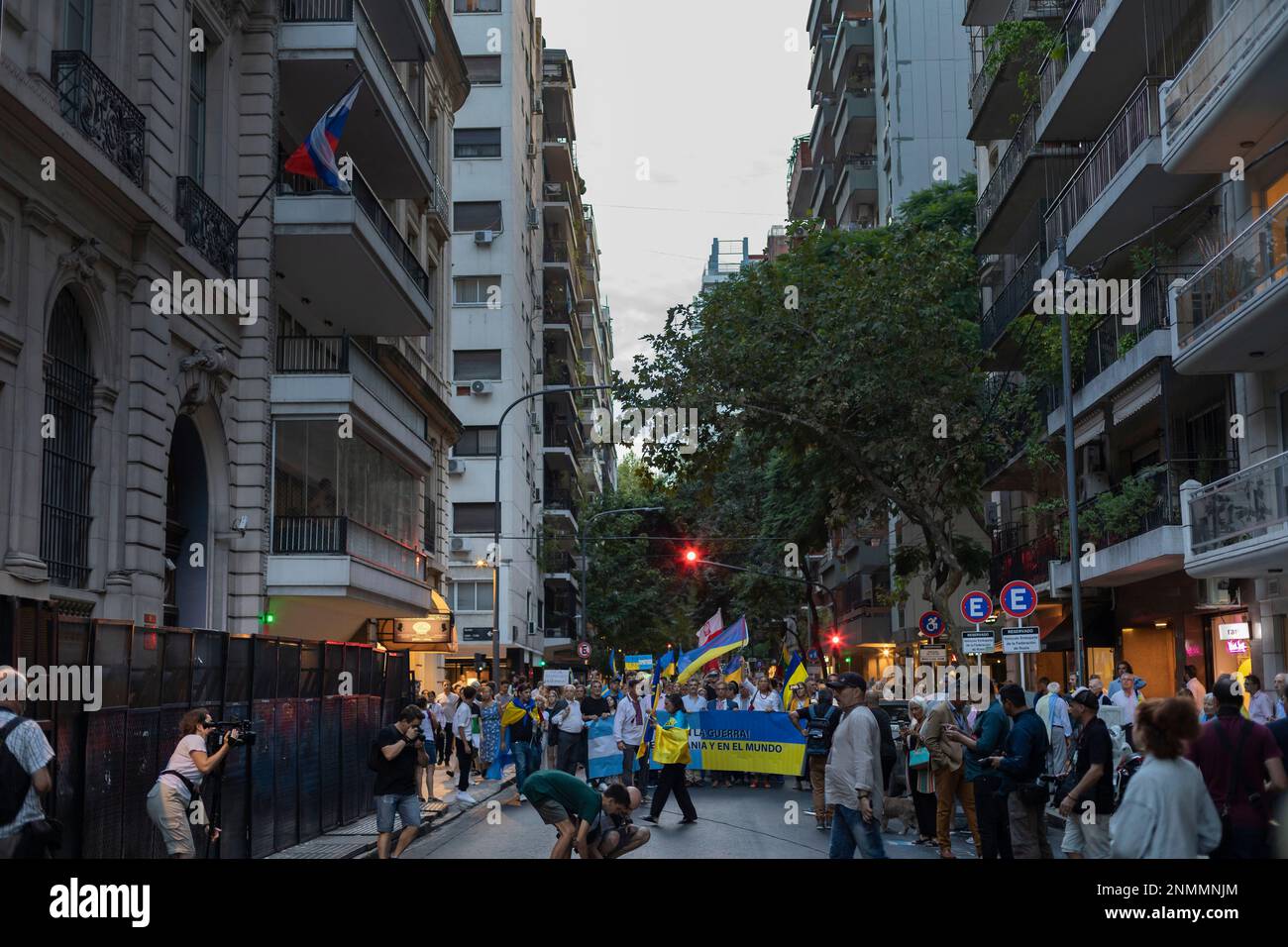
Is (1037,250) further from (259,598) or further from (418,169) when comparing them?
(259,598)

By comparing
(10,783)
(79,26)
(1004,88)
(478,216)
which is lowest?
(10,783)

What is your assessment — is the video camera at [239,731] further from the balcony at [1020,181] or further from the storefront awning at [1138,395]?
the balcony at [1020,181]

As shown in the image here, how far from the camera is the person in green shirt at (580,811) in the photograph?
1177 cm

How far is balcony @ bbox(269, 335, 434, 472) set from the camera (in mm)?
25609

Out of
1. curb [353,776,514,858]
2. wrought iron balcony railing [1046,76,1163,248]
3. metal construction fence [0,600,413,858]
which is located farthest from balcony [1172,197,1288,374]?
metal construction fence [0,600,413,858]

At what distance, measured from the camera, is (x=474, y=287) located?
190 feet

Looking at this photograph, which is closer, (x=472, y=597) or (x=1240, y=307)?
(x=1240, y=307)

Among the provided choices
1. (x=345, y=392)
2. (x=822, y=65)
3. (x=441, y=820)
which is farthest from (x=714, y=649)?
(x=822, y=65)

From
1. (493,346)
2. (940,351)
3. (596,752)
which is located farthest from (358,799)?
(493,346)

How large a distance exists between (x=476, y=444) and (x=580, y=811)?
45548 millimetres

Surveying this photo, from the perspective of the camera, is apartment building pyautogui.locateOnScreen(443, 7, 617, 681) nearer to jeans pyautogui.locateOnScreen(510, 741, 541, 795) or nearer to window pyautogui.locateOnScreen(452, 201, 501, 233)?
window pyautogui.locateOnScreen(452, 201, 501, 233)

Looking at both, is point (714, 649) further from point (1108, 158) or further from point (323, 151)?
point (323, 151)

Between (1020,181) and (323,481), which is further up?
(1020,181)

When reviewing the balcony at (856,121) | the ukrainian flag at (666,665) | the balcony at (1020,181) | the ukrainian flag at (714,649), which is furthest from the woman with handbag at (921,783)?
the balcony at (856,121)
